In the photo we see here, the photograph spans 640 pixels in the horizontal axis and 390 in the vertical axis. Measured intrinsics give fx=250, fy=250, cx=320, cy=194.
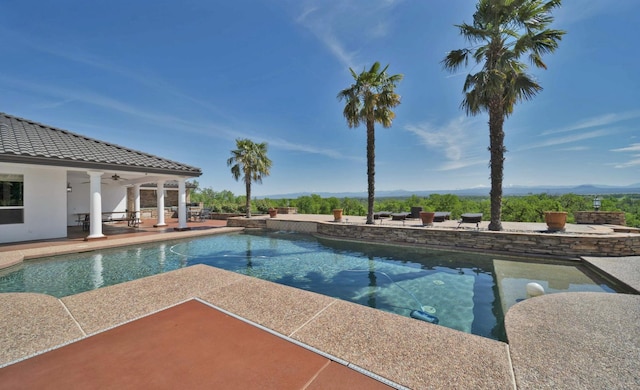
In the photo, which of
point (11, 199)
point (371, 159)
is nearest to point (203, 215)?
point (11, 199)

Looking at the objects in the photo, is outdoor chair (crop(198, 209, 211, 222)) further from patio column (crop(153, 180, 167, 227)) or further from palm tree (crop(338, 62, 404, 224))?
palm tree (crop(338, 62, 404, 224))

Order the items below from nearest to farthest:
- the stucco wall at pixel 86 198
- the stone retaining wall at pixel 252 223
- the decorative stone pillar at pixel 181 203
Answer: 1. the decorative stone pillar at pixel 181 203
2. the stucco wall at pixel 86 198
3. the stone retaining wall at pixel 252 223

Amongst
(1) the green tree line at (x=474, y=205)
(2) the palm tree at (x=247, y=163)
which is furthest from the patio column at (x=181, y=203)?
(1) the green tree line at (x=474, y=205)

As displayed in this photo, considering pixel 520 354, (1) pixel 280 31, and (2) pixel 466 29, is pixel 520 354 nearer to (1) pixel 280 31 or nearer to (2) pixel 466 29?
(2) pixel 466 29

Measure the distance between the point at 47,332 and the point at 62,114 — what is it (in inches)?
695

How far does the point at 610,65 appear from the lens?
12.7 meters

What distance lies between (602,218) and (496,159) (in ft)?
26.8

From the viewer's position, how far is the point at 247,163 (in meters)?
18.0

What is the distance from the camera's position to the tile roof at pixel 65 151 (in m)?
8.64

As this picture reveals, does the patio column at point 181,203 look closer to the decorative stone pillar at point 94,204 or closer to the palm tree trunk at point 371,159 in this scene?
the decorative stone pillar at point 94,204

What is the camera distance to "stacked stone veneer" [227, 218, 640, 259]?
7.43 metres

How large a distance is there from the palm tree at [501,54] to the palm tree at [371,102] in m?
3.11

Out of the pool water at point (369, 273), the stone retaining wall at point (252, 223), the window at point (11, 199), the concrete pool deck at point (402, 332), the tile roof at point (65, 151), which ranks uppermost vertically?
the tile roof at point (65, 151)

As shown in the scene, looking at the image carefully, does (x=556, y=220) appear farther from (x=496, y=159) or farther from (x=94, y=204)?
(x=94, y=204)
